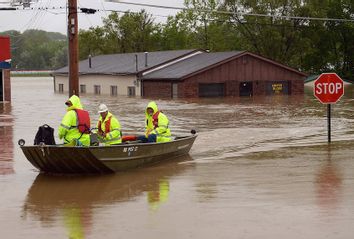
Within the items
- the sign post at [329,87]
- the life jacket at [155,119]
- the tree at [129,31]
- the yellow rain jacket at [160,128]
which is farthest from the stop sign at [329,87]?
the tree at [129,31]

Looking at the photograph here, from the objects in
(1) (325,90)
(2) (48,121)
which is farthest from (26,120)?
(1) (325,90)

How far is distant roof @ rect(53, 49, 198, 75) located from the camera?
209 ft

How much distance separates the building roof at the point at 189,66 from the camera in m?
57.5

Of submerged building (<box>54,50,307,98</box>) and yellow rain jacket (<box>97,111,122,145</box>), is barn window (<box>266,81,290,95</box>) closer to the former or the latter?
submerged building (<box>54,50,307,98</box>)

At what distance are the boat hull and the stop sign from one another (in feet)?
18.2

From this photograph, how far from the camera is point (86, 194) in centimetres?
1337

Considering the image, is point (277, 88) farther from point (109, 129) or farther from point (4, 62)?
point (109, 129)

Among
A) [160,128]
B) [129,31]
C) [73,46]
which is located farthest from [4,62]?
[129,31]

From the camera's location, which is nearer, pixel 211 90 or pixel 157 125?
pixel 157 125

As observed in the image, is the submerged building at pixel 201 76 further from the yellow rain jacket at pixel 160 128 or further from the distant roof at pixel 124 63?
the yellow rain jacket at pixel 160 128

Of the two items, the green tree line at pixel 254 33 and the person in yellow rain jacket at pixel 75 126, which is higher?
the green tree line at pixel 254 33

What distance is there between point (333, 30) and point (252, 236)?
83.3 m

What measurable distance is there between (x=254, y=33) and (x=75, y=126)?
68.1 meters

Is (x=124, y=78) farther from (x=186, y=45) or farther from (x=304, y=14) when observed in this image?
(x=186, y=45)
